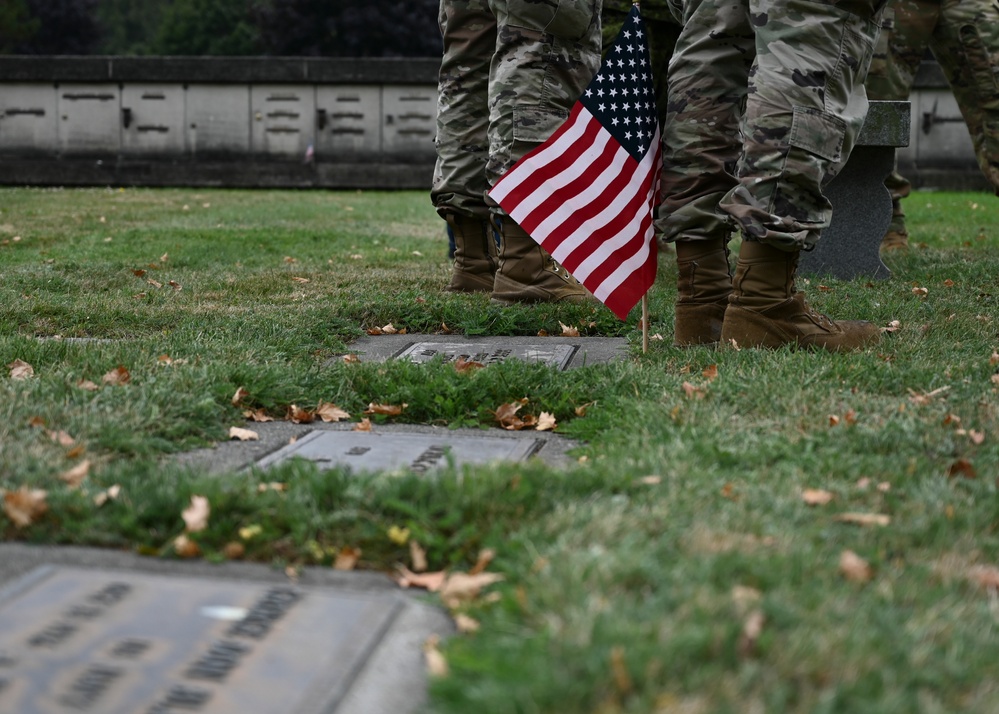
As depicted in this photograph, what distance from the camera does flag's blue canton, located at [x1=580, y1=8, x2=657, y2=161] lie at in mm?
3254

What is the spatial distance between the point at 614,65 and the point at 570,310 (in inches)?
46.7

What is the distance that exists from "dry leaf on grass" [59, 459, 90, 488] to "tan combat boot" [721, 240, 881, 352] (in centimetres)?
192

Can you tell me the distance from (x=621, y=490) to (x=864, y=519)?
1.38ft

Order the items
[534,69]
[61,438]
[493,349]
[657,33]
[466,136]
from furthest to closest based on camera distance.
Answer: [657,33] → [466,136] → [534,69] → [493,349] → [61,438]

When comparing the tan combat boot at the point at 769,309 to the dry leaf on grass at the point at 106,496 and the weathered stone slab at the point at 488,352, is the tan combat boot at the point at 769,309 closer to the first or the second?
the weathered stone slab at the point at 488,352

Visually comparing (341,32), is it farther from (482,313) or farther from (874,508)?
(874,508)

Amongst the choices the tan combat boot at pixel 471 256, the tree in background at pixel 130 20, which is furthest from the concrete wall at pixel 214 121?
the tree in background at pixel 130 20

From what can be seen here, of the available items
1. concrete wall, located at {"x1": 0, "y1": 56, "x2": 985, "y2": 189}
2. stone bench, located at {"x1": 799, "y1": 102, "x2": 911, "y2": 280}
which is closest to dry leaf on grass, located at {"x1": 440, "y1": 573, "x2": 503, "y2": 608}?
stone bench, located at {"x1": 799, "y1": 102, "x2": 911, "y2": 280}

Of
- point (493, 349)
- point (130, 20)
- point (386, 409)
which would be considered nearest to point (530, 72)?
point (493, 349)

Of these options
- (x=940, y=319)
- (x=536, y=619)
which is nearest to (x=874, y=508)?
(x=536, y=619)

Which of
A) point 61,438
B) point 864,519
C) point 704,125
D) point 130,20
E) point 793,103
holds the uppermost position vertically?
point 793,103

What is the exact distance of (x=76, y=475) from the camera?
2045mm

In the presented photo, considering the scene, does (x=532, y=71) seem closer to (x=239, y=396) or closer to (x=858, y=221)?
(x=239, y=396)

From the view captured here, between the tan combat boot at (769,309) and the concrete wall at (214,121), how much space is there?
15.1 metres
